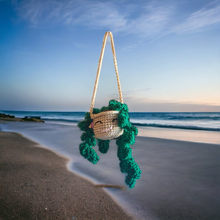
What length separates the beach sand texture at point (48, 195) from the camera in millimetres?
2010

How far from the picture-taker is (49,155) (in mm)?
→ 4172

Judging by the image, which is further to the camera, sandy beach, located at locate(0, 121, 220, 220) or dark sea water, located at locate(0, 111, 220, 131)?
dark sea water, located at locate(0, 111, 220, 131)

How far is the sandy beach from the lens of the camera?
206cm

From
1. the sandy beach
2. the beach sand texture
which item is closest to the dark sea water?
the sandy beach

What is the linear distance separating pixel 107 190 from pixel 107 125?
142cm

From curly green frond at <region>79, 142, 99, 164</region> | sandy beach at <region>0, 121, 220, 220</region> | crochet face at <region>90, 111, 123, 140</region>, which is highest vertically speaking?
crochet face at <region>90, 111, 123, 140</region>

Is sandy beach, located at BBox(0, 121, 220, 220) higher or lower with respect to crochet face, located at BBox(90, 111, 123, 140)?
lower

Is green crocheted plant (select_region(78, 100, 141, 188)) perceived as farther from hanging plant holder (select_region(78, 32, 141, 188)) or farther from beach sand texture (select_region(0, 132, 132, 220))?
beach sand texture (select_region(0, 132, 132, 220))

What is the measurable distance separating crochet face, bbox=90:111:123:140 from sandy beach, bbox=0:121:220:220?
39.3 inches

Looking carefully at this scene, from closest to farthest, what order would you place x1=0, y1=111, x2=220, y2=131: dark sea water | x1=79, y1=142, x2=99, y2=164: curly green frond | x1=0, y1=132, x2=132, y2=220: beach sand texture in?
x1=79, y1=142, x2=99, y2=164: curly green frond → x1=0, y1=132, x2=132, y2=220: beach sand texture → x1=0, y1=111, x2=220, y2=131: dark sea water

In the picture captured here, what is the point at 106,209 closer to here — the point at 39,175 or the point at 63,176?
the point at 63,176

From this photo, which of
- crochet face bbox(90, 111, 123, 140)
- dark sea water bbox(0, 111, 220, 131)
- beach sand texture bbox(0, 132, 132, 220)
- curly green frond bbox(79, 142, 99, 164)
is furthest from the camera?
dark sea water bbox(0, 111, 220, 131)

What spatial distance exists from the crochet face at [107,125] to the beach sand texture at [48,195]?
39.3 inches

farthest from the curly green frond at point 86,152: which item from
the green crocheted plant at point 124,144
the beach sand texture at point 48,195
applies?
the beach sand texture at point 48,195
